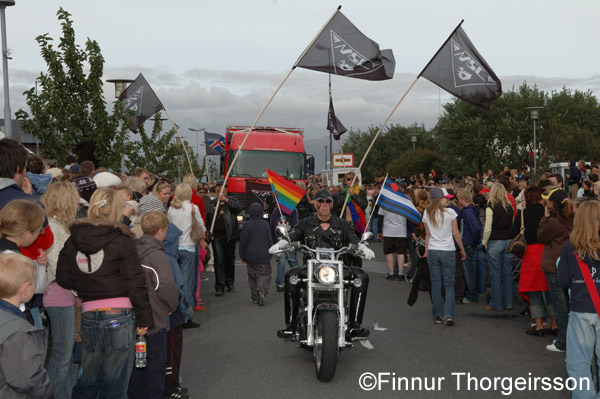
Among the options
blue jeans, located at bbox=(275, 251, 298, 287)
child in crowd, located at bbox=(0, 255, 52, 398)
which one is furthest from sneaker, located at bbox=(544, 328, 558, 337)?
child in crowd, located at bbox=(0, 255, 52, 398)

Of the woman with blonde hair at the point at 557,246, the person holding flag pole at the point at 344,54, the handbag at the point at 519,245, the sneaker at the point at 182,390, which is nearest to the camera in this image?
the sneaker at the point at 182,390

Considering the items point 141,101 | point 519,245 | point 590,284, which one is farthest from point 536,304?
point 141,101

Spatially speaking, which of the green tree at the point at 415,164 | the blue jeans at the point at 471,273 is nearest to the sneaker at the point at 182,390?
the blue jeans at the point at 471,273

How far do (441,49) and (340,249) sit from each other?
5622mm

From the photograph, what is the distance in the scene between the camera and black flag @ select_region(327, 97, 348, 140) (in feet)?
90.1

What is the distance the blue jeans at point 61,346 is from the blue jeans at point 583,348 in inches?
160

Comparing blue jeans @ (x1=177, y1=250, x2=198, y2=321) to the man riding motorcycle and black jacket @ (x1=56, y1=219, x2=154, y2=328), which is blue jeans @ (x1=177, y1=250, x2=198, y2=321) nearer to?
the man riding motorcycle

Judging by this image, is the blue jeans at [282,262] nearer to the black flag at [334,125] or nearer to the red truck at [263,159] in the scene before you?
the red truck at [263,159]

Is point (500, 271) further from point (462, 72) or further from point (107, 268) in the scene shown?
point (107, 268)

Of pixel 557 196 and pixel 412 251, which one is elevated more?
pixel 557 196

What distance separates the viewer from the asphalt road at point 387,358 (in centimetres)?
643

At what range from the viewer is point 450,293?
376 inches

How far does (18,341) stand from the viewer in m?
3.66

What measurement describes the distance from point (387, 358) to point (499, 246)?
3666 mm
